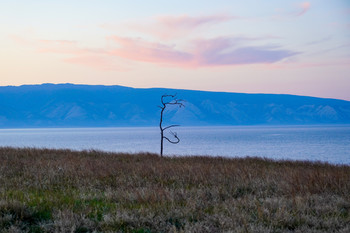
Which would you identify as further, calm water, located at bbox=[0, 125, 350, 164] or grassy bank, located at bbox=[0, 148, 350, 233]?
calm water, located at bbox=[0, 125, 350, 164]

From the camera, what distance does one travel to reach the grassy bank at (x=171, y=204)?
22.2 ft

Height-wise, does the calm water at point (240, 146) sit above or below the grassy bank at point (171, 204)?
below

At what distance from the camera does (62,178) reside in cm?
1198

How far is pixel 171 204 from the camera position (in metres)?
8.09

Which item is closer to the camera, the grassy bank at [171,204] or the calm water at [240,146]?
the grassy bank at [171,204]

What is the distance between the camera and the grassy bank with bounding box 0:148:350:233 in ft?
22.2

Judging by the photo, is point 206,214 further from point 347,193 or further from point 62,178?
point 62,178

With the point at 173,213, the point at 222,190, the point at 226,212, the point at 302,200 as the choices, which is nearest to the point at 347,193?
the point at 302,200

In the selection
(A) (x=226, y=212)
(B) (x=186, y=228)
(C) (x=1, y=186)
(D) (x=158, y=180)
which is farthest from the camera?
(D) (x=158, y=180)

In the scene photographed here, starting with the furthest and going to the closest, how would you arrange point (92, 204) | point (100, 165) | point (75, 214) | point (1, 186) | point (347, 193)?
point (100, 165), point (1, 186), point (347, 193), point (92, 204), point (75, 214)

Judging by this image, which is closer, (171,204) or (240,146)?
(171,204)

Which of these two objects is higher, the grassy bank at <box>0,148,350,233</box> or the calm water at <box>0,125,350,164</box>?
the grassy bank at <box>0,148,350,233</box>

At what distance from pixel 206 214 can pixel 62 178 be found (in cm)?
604

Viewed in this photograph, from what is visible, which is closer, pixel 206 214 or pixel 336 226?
pixel 336 226
